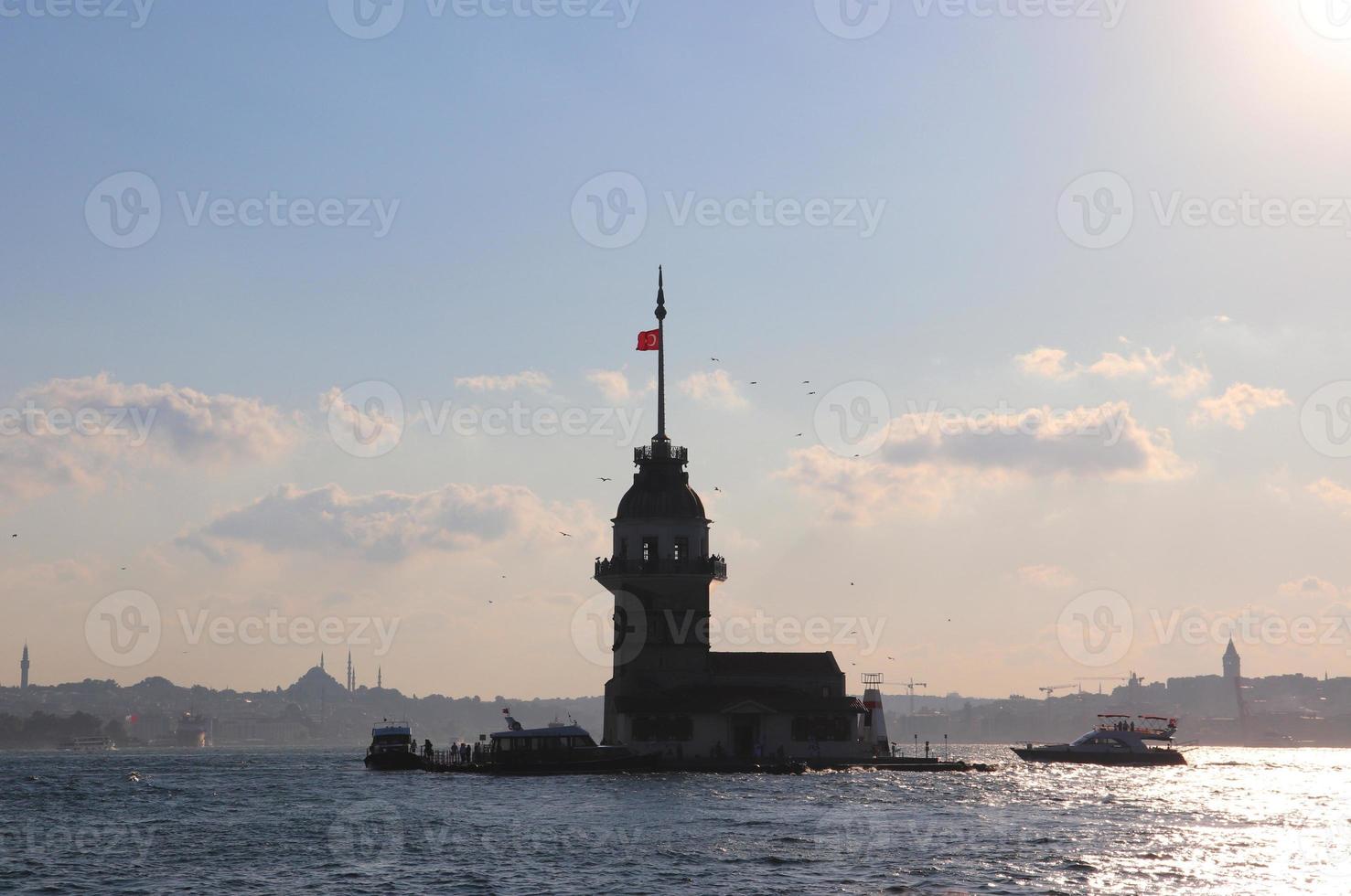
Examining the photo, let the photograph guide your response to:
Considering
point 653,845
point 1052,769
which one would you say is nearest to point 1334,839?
point 653,845

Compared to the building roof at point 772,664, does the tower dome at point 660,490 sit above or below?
above

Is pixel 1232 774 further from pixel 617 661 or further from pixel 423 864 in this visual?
pixel 423 864

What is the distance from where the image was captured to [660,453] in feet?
343

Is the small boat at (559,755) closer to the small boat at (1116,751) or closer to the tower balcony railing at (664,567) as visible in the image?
the tower balcony railing at (664,567)

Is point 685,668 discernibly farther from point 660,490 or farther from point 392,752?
point 392,752

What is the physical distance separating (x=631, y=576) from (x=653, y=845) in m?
45.5

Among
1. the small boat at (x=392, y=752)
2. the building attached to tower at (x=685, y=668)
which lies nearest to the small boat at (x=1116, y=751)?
the building attached to tower at (x=685, y=668)

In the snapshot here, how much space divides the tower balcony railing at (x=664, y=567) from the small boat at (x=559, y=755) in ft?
34.7

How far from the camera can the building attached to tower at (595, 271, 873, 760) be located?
97.9 m

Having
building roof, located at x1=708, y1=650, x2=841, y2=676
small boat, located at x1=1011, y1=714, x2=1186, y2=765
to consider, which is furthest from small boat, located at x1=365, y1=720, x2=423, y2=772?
small boat, located at x1=1011, y1=714, x2=1186, y2=765

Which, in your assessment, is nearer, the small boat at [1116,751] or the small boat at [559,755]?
the small boat at [559,755]

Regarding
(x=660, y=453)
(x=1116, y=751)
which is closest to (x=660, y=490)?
(x=660, y=453)

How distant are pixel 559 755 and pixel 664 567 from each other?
13838mm

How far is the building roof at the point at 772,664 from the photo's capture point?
336 ft
